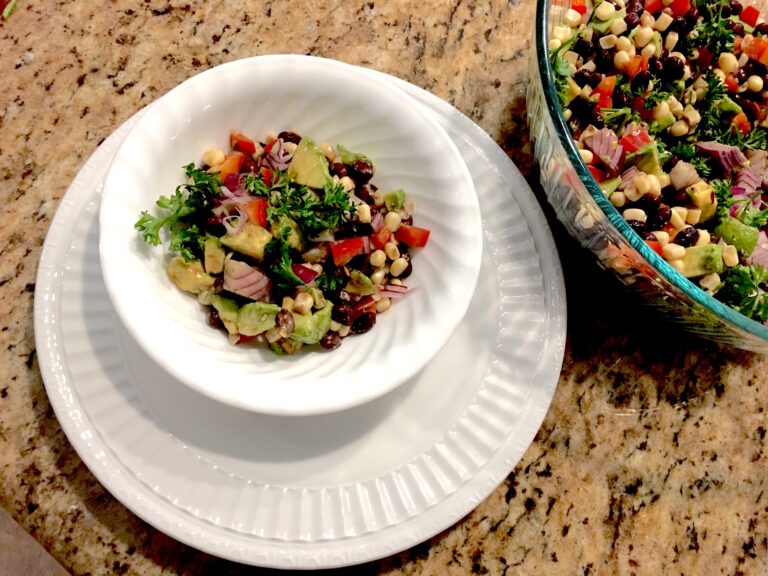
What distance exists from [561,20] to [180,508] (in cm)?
166

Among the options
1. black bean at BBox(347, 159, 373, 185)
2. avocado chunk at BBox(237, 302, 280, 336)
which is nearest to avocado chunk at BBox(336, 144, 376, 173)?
black bean at BBox(347, 159, 373, 185)

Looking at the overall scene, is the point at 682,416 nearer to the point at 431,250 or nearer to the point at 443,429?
the point at 443,429

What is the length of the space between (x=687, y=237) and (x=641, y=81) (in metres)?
0.47

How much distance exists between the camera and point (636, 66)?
1.85 metres

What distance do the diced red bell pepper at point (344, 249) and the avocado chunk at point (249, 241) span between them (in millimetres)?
164

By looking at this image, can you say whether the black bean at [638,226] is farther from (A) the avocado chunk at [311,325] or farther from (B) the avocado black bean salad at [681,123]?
(A) the avocado chunk at [311,325]

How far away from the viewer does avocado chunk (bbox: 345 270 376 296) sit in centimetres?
154

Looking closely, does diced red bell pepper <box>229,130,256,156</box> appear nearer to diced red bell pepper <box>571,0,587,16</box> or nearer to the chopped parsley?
diced red bell pepper <box>571,0,587,16</box>

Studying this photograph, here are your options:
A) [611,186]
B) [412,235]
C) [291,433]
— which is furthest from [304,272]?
[611,186]

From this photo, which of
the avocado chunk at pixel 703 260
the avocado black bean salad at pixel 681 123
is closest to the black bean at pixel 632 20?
the avocado black bean salad at pixel 681 123

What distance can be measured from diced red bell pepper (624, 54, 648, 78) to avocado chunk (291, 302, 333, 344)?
1.10m

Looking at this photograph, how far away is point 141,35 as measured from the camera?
6.69ft

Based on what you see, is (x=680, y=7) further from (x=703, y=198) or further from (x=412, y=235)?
(x=412, y=235)

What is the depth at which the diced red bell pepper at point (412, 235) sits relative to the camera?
1.59 metres
